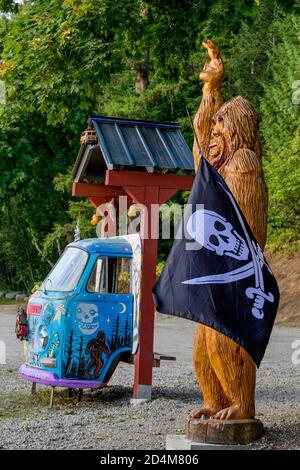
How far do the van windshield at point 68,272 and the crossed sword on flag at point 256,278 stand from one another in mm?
4132

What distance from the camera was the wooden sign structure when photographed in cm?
1066

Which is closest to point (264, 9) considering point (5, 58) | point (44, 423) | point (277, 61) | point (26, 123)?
point (277, 61)

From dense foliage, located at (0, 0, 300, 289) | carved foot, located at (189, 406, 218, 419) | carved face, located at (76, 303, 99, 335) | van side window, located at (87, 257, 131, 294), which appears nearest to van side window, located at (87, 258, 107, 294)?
van side window, located at (87, 257, 131, 294)

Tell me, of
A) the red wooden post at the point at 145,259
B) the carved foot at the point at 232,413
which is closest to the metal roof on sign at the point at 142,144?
the red wooden post at the point at 145,259

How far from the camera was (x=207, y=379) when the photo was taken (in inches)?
285

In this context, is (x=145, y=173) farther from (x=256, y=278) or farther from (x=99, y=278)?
(x=256, y=278)

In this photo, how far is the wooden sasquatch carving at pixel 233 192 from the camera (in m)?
6.96

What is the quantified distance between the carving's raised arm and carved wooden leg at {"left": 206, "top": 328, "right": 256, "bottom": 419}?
167cm

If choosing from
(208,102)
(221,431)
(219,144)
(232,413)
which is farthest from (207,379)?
(208,102)

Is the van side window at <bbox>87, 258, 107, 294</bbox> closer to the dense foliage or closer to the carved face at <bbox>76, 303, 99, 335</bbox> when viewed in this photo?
the carved face at <bbox>76, 303, 99, 335</bbox>

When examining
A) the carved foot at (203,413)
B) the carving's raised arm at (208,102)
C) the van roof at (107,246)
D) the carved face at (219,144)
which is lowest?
the carved foot at (203,413)

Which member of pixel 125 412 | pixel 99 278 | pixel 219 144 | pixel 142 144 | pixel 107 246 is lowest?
pixel 125 412

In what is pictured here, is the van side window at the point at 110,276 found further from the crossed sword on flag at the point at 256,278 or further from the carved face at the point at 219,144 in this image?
the crossed sword on flag at the point at 256,278

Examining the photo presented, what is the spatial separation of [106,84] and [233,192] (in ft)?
24.2
